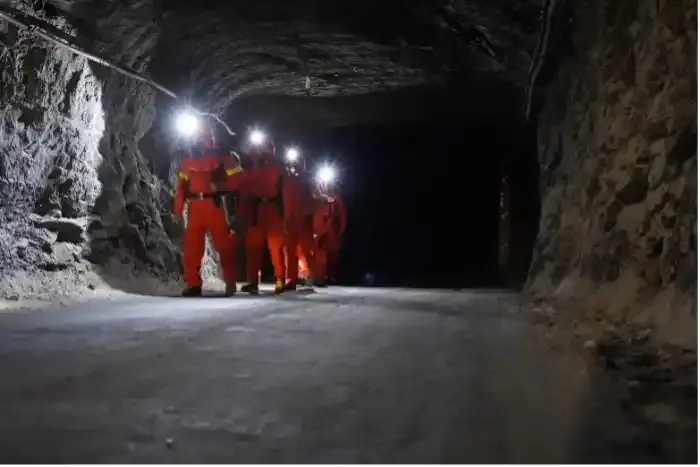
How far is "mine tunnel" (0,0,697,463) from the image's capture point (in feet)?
8.25

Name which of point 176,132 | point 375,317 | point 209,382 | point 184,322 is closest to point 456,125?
point 176,132

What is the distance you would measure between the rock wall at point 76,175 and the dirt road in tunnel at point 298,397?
315 cm

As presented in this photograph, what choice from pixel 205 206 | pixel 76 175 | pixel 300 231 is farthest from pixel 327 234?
pixel 76 175

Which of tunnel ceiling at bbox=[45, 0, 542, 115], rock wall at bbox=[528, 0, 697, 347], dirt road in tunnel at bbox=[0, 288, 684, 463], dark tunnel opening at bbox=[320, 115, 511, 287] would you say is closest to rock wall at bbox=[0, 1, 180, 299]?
tunnel ceiling at bbox=[45, 0, 542, 115]

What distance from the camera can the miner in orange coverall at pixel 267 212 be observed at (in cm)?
1004

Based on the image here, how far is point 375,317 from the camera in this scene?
634cm

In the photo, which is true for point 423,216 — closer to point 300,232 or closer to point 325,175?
point 325,175

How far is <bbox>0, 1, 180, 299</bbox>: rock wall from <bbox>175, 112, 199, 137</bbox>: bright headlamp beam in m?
0.86

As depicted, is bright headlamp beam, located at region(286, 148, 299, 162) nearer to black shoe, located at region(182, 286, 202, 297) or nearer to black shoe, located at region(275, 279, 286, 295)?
black shoe, located at region(275, 279, 286, 295)

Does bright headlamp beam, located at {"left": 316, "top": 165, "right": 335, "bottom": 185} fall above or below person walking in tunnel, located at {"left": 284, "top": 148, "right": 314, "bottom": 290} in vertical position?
above

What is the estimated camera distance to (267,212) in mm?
10352

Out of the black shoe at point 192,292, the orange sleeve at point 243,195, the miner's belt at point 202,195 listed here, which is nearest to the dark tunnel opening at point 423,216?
the orange sleeve at point 243,195

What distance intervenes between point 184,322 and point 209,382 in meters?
2.49

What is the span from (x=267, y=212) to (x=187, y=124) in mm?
2817
